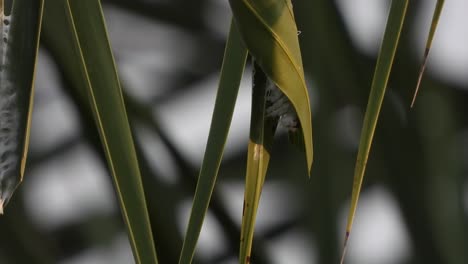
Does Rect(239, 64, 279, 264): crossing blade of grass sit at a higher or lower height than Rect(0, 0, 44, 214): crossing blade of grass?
lower

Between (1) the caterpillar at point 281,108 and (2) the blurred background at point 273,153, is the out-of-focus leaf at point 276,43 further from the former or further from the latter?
(2) the blurred background at point 273,153

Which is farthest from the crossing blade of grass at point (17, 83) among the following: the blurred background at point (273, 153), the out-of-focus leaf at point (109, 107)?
the blurred background at point (273, 153)

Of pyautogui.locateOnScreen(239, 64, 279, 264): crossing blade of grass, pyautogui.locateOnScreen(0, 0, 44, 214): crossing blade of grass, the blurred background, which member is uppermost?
pyautogui.locateOnScreen(0, 0, 44, 214): crossing blade of grass

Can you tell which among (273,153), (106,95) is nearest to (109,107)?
(106,95)

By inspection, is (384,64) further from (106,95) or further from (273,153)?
(273,153)

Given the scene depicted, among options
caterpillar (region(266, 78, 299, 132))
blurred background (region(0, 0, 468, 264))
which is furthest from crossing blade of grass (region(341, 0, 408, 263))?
blurred background (region(0, 0, 468, 264))

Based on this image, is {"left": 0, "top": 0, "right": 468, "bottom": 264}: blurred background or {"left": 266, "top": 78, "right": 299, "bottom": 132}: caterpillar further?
{"left": 0, "top": 0, "right": 468, "bottom": 264}: blurred background

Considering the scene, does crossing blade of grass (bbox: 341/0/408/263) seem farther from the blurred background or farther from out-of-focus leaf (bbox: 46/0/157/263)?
the blurred background
